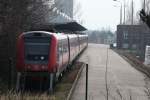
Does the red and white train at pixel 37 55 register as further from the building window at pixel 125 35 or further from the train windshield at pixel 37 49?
the building window at pixel 125 35

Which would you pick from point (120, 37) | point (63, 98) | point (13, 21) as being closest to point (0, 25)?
point (13, 21)

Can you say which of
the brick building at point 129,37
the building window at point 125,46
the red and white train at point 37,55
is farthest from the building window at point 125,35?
the red and white train at point 37,55

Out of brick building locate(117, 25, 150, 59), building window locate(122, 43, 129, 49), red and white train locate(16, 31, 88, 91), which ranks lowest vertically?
building window locate(122, 43, 129, 49)

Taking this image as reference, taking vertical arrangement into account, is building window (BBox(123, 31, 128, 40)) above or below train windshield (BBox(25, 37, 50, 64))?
below

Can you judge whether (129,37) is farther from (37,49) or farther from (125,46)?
(37,49)

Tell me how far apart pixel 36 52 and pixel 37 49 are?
6.2 inches

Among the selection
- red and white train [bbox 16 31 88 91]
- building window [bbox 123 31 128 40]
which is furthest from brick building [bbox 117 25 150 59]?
red and white train [bbox 16 31 88 91]

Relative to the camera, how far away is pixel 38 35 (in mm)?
25578

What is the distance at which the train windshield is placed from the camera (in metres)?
25.3

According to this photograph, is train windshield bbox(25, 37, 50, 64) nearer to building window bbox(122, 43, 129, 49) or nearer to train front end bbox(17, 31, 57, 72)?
train front end bbox(17, 31, 57, 72)

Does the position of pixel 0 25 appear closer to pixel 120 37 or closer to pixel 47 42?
pixel 47 42

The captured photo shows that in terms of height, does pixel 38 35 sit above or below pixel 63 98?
above

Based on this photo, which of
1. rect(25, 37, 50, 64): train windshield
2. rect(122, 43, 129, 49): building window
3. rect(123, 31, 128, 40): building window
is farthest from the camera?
rect(122, 43, 129, 49): building window

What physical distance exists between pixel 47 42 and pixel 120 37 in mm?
72572
